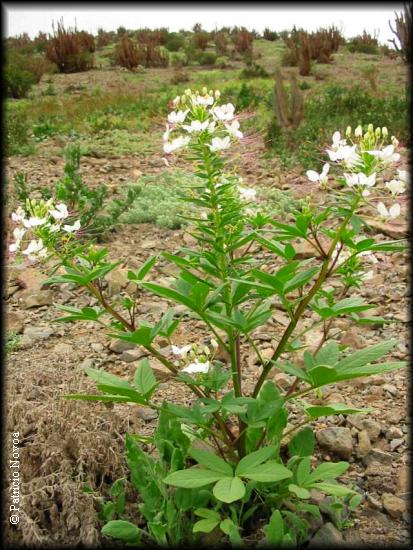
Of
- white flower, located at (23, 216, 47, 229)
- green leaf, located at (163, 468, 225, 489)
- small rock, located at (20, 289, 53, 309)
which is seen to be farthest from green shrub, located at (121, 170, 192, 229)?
green leaf, located at (163, 468, 225, 489)

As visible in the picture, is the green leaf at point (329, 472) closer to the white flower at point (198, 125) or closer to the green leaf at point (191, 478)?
the green leaf at point (191, 478)

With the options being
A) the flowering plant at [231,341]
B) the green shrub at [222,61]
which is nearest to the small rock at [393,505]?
the flowering plant at [231,341]

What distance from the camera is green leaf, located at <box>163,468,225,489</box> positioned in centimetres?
158

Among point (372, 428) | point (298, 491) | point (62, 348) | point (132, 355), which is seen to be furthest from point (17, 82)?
point (298, 491)

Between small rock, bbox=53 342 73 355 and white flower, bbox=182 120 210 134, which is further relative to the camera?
small rock, bbox=53 342 73 355

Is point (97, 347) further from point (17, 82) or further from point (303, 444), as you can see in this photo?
point (17, 82)

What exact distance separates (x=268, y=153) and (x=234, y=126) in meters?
4.50

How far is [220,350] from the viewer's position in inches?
113

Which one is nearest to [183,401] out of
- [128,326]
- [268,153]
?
[128,326]

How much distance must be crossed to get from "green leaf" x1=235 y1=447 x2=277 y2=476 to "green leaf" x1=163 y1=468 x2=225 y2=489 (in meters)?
0.06

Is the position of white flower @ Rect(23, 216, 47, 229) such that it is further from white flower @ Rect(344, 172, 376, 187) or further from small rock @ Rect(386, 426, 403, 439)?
small rock @ Rect(386, 426, 403, 439)

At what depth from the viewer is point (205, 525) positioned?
169 cm

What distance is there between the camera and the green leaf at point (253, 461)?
1.63 meters

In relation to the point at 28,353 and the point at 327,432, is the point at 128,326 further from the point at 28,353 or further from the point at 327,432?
the point at 28,353
